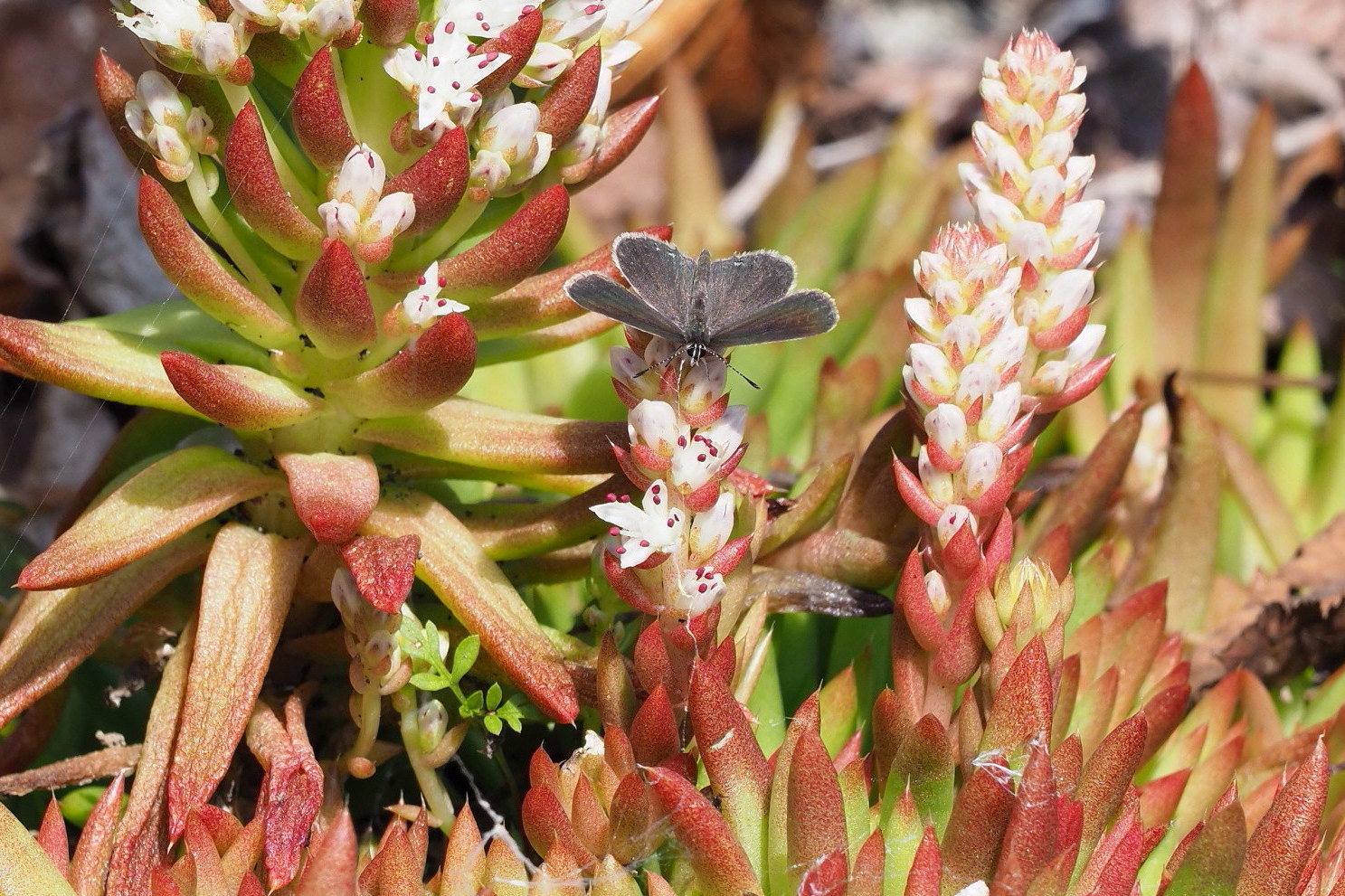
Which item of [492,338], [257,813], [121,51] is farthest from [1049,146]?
[121,51]

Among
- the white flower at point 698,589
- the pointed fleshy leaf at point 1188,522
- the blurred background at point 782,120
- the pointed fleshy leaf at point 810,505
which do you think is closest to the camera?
the white flower at point 698,589

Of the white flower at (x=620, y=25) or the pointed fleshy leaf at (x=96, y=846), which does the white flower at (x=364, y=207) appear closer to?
the white flower at (x=620, y=25)

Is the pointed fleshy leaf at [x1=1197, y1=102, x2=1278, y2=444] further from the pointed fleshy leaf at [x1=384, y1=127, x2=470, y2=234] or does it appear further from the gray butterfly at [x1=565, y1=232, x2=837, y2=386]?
the pointed fleshy leaf at [x1=384, y1=127, x2=470, y2=234]

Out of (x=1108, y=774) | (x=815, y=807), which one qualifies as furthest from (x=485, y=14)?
(x=1108, y=774)

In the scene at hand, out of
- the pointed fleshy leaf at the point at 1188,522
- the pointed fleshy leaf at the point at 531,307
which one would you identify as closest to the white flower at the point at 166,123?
the pointed fleshy leaf at the point at 531,307

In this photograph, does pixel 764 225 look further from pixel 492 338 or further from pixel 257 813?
pixel 257 813

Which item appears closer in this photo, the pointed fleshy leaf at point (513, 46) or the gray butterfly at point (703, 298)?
the gray butterfly at point (703, 298)

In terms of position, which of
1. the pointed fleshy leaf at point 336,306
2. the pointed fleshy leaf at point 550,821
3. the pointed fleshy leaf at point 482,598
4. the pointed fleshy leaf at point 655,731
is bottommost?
the pointed fleshy leaf at point 550,821

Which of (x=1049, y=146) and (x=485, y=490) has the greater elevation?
(x=1049, y=146)
